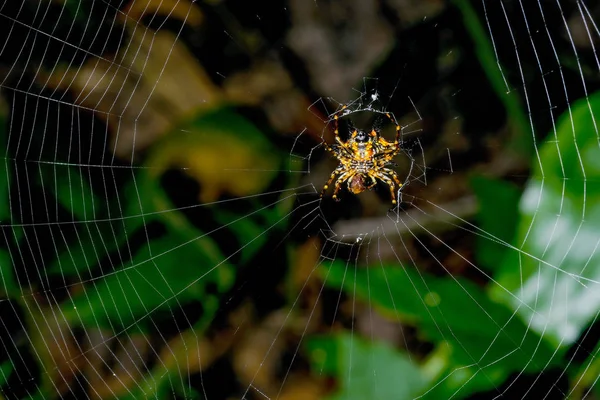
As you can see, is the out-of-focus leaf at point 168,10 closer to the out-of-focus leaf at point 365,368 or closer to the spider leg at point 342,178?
the spider leg at point 342,178

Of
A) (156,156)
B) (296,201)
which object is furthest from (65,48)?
(296,201)

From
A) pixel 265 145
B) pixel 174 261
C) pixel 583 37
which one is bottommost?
pixel 174 261

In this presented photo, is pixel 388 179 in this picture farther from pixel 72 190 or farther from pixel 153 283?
pixel 72 190

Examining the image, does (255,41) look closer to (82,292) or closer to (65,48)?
(65,48)

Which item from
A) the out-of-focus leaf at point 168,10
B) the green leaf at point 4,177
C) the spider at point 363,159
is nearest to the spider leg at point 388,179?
the spider at point 363,159

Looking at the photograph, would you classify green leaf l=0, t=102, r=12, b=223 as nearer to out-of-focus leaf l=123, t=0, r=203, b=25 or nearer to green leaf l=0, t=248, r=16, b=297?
green leaf l=0, t=248, r=16, b=297

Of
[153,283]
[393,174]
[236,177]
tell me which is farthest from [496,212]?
[153,283]
